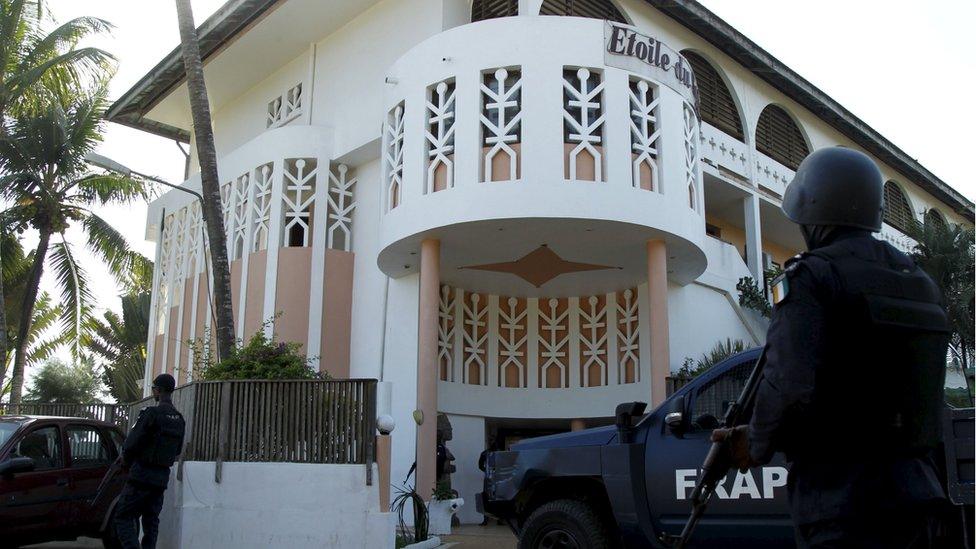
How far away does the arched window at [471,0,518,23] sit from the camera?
17.0m

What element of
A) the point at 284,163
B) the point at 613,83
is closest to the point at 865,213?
the point at 613,83

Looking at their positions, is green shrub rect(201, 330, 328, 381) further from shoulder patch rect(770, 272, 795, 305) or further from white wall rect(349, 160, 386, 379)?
shoulder patch rect(770, 272, 795, 305)

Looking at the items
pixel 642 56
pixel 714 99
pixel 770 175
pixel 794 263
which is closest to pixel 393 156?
pixel 642 56

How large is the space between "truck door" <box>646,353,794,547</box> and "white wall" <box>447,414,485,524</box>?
10629 millimetres

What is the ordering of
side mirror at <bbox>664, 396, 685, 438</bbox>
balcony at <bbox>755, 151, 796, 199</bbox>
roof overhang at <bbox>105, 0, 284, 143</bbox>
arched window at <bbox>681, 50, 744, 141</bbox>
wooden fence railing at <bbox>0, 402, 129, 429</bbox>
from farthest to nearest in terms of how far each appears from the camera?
balcony at <bbox>755, 151, 796, 199</bbox>, arched window at <bbox>681, 50, 744, 141</bbox>, roof overhang at <bbox>105, 0, 284, 143</bbox>, wooden fence railing at <bbox>0, 402, 129, 429</bbox>, side mirror at <bbox>664, 396, 685, 438</bbox>

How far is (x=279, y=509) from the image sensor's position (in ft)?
32.7

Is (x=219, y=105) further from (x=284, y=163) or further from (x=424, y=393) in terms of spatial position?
(x=424, y=393)

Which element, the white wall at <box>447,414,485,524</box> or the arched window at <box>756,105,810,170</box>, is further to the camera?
the arched window at <box>756,105,810,170</box>

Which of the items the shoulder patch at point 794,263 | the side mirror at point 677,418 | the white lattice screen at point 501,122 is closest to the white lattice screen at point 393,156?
the white lattice screen at point 501,122

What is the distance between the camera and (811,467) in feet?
8.75

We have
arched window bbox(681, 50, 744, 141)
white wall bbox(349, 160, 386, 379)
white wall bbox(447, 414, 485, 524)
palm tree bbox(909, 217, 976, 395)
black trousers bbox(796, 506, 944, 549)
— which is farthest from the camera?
arched window bbox(681, 50, 744, 141)

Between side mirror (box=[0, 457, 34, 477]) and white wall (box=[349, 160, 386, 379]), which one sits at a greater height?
white wall (box=[349, 160, 386, 379])

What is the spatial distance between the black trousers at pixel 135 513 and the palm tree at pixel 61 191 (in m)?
13.3

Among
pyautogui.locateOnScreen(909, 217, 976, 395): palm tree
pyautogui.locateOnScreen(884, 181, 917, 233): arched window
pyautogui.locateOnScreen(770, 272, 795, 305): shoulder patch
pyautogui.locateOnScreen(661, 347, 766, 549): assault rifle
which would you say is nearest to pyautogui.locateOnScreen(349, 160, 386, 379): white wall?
pyautogui.locateOnScreen(909, 217, 976, 395): palm tree
